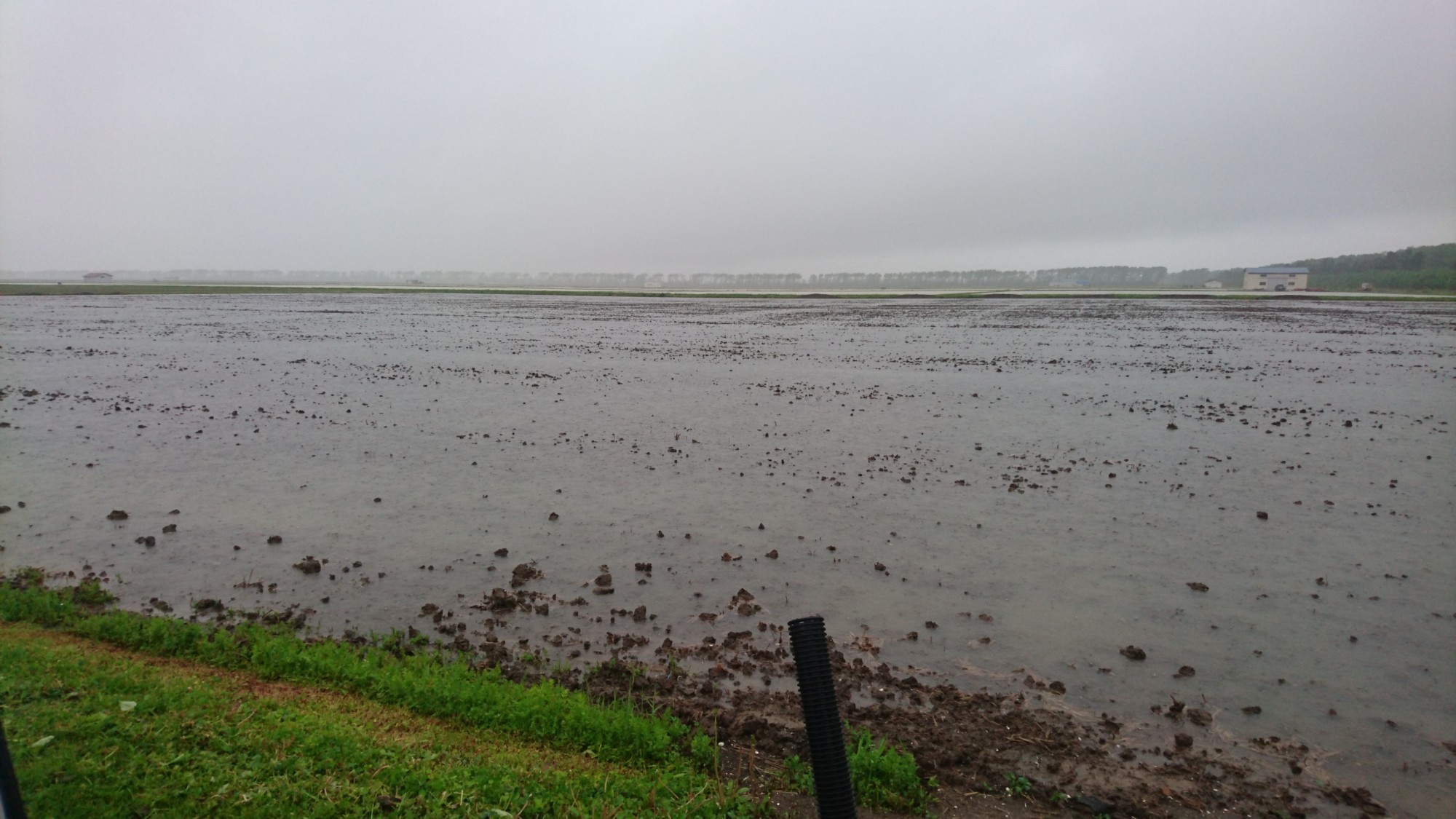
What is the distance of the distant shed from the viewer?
137875mm

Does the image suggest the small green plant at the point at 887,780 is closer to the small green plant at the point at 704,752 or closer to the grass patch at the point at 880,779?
the grass patch at the point at 880,779

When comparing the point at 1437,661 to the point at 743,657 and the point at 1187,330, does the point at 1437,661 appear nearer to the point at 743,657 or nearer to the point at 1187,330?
the point at 743,657

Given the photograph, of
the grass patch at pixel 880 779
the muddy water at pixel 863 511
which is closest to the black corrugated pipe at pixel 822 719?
the grass patch at pixel 880 779

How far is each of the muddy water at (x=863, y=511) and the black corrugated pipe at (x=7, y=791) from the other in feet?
15.5

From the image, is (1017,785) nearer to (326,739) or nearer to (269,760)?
(326,739)

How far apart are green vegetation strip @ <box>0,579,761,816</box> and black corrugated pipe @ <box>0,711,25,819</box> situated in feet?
6.15

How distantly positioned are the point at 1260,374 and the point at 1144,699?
26102 millimetres

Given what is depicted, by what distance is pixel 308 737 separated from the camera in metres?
5.52

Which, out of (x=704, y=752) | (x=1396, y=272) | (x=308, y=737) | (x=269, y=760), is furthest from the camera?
(x=1396, y=272)

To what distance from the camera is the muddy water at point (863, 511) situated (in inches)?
306

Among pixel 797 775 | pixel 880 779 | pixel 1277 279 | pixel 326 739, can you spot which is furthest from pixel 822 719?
pixel 1277 279

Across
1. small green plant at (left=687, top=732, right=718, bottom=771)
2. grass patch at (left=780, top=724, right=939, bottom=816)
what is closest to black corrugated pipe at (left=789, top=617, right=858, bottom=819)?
grass patch at (left=780, top=724, right=939, bottom=816)

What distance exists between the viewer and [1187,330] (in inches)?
1930

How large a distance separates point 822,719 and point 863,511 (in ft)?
26.5
